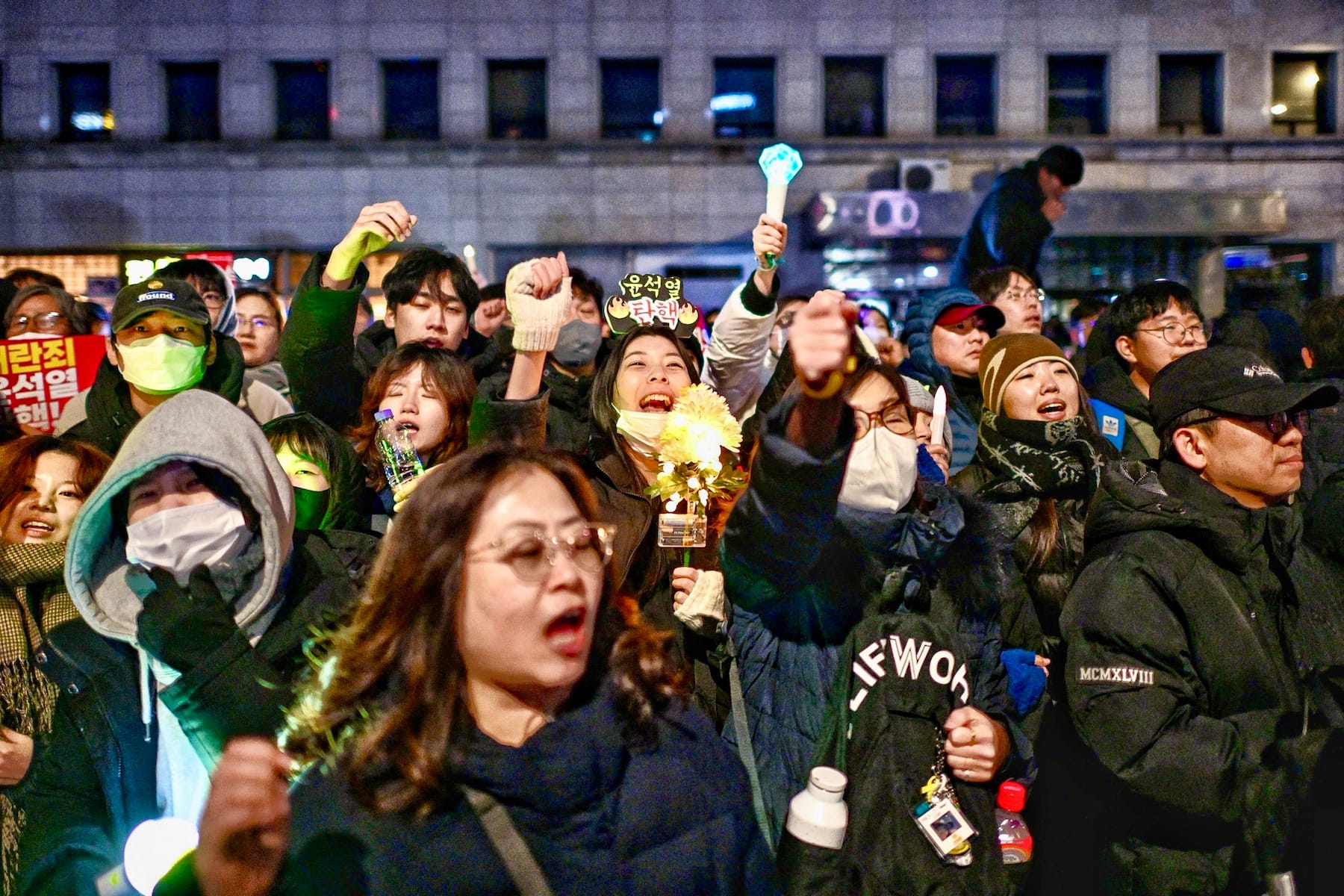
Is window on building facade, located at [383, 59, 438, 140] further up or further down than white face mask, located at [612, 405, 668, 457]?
further up

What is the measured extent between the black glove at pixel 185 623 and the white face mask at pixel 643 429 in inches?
59.2

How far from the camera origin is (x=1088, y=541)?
3596mm

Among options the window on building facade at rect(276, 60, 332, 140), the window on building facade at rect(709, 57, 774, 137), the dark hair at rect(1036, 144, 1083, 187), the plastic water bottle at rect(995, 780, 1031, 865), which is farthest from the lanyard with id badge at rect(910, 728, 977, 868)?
the window on building facade at rect(276, 60, 332, 140)

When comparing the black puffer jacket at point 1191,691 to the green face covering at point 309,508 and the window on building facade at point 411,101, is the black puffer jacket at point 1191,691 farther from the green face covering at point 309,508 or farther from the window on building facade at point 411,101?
the window on building facade at point 411,101

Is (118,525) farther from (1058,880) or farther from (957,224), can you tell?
(957,224)

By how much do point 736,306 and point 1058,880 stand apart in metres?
2.19

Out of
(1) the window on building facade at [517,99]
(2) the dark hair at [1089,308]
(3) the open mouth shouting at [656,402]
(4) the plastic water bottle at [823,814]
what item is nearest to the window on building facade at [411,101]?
(1) the window on building facade at [517,99]

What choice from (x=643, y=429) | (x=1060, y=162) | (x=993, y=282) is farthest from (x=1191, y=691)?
(x=1060, y=162)

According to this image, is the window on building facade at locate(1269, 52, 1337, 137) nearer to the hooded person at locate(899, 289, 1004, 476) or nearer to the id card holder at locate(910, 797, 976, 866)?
the hooded person at locate(899, 289, 1004, 476)

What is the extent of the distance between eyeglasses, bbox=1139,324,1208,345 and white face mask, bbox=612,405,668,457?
9.40 feet

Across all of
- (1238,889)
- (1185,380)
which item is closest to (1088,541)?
(1185,380)

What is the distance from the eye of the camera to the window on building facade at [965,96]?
19.5 metres

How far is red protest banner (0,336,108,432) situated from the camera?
581cm

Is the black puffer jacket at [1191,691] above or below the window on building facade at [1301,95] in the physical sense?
below
